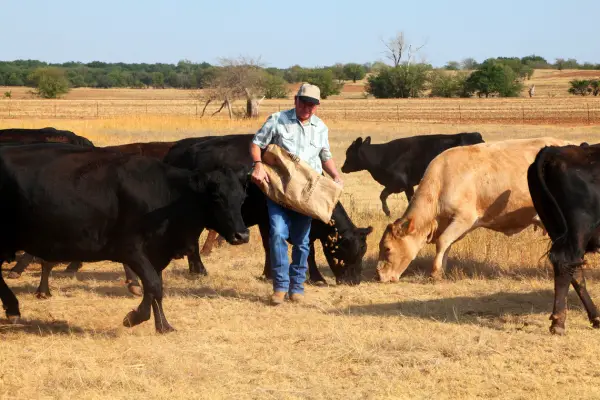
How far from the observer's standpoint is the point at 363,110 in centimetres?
5722

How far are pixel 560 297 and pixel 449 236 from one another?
99.1 inches

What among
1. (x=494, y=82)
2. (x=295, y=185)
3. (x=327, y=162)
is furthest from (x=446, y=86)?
(x=295, y=185)

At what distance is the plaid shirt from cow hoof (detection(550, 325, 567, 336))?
2.59 metres

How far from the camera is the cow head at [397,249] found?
32.6 ft

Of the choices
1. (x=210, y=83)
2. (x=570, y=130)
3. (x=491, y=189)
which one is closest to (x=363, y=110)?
(x=210, y=83)

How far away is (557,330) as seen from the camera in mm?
7430

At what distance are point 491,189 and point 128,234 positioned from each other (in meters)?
4.29

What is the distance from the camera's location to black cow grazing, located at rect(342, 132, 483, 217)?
1625 centimetres

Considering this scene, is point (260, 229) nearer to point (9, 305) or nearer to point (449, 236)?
point (449, 236)

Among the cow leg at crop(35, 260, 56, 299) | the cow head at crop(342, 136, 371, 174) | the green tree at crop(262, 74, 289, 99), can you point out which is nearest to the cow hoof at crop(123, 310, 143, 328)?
the cow leg at crop(35, 260, 56, 299)

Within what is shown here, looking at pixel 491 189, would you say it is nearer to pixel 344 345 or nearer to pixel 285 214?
pixel 285 214

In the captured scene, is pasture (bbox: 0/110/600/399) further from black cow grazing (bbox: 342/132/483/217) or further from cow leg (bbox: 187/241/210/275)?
black cow grazing (bbox: 342/132/483/217)

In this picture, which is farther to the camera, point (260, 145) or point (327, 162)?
point (327, 162)

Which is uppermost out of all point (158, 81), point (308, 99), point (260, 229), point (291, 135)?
point (308, 99)
